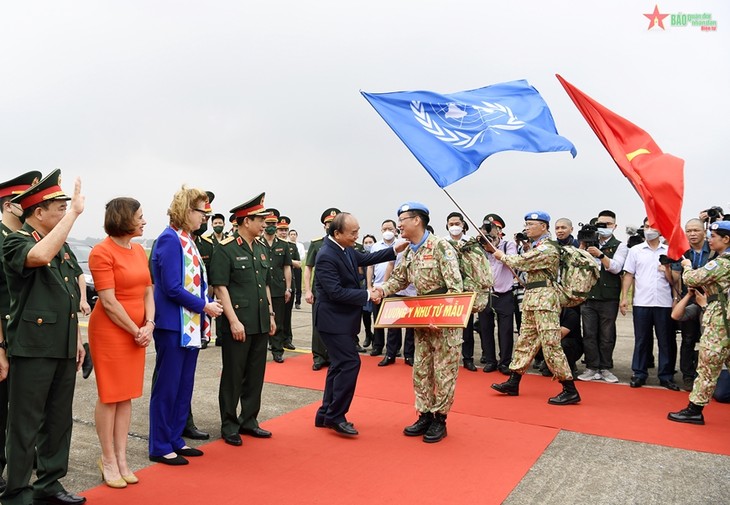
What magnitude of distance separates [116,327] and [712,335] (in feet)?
16.5

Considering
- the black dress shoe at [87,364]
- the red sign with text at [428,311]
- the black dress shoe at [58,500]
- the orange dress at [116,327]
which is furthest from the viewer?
the red sign with text at [428,311]

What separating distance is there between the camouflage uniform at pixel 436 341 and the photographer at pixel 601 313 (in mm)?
2976

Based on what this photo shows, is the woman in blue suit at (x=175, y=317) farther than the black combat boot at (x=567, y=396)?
No

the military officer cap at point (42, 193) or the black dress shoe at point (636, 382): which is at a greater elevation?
the military officer cap at point (42, 193)

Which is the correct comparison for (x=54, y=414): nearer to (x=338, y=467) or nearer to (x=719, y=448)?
(x=338, y=467)

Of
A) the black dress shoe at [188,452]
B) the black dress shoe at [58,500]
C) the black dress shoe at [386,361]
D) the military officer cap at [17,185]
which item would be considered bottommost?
the black dress shoe at [386,361]

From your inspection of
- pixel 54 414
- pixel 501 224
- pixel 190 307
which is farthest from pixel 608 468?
pixel 501 224

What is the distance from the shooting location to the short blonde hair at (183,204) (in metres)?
4.27

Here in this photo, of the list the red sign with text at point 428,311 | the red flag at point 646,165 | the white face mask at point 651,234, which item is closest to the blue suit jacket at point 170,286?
the red sign with text at point 428,311

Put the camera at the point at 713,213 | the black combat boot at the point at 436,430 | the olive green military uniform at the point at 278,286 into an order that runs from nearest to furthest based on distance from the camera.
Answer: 1. the black combat boot at the point at 436,430
2. the camera at the point at 713,213
3. the olive green military uniform at the point at 278,286

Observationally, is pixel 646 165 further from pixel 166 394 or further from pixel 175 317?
pixel 166 394

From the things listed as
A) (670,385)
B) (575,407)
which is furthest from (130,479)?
(670,385)

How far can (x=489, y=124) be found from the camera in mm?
5789

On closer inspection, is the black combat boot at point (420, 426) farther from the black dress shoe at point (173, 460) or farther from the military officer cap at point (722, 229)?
the military officer cap at point (722, 229)
